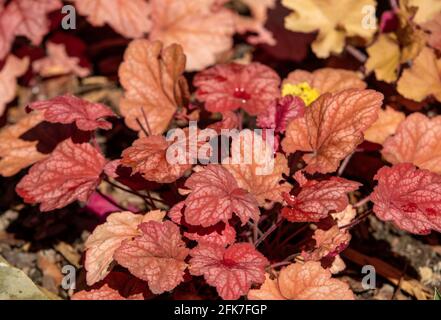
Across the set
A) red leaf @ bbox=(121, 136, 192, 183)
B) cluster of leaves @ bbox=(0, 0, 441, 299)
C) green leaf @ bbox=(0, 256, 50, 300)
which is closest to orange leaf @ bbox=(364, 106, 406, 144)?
cluster of leaves @ bbox=(0, 0, 441, 299)

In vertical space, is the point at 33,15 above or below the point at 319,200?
above

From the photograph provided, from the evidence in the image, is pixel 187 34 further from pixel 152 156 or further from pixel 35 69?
pixel 152 156

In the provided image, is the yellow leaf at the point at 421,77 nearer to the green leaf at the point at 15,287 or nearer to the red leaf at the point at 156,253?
the red leaf at the point at 156,253

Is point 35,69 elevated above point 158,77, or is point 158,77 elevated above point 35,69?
point 158,77

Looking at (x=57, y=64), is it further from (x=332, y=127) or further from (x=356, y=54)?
(x=332, y=127)

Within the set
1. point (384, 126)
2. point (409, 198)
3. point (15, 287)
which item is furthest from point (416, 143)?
point (15, 287)

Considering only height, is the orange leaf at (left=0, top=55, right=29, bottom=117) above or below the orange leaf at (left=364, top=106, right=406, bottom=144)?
below

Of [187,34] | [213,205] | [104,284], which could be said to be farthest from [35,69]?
[213,205]

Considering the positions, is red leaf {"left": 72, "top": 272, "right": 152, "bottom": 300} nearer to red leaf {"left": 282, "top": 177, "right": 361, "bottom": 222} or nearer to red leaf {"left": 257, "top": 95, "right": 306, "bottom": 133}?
red leaf {"left": 282, "top": 177, "right": 361, "bottom": 222}
